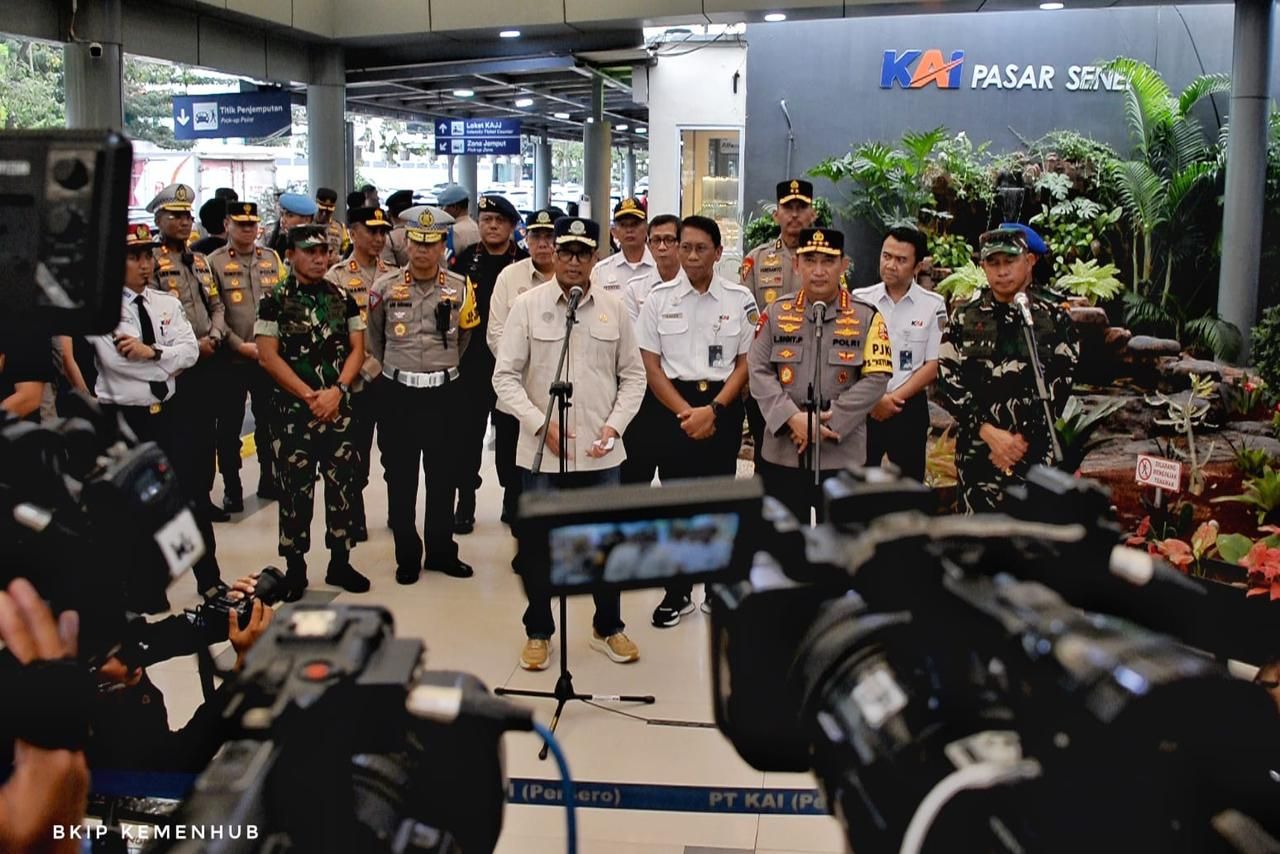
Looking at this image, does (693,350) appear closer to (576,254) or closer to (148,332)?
(576,254)

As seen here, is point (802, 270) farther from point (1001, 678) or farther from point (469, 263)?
point (1001, 678)

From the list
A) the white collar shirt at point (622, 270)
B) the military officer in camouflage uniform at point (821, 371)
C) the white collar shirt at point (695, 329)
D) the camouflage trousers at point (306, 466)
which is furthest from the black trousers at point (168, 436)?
the military officer in camouflage uniform at point (821, 371)

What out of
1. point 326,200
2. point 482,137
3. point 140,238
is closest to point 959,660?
point 140,238

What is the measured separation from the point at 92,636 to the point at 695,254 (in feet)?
12.9

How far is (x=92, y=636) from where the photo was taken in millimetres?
1488

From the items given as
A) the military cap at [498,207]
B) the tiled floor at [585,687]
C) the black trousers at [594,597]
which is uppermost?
the military cap at [498,207]

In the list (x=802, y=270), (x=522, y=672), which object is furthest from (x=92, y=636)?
(x=802, y=270)

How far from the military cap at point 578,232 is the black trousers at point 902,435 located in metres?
1.50

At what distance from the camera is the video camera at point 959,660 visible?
75cm

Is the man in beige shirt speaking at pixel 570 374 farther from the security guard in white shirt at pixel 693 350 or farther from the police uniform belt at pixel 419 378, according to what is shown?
the police uniform belt at pixel 419 378

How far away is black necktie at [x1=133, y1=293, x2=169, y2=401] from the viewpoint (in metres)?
5.09

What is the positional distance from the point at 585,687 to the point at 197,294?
317 cm

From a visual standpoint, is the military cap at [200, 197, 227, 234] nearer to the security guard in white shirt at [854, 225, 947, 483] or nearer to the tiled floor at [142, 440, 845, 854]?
the tiled floor at [142, 440, 845, 854]

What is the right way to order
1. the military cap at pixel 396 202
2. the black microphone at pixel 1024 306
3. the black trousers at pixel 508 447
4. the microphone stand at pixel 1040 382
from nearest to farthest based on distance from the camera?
the microphone stand at pixel 1040 382, the black microphone at pixel 1024 306, the black trousers at pixel 508 447, the military cap at pixel 396 202
